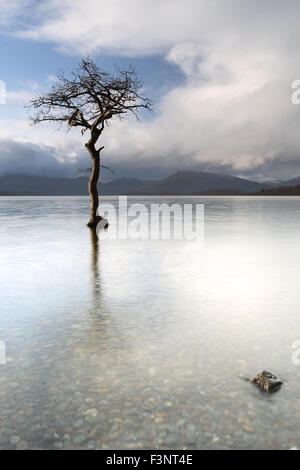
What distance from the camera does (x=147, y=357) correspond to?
540 cm

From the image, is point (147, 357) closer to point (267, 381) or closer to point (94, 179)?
point (267, 381)

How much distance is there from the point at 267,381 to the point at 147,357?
179cm

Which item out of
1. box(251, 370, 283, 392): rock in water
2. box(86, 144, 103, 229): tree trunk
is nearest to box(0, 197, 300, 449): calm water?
box(251, 370, 283, 392): rock in water

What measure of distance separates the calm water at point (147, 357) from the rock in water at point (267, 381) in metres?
0.09

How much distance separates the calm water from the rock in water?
0.09 metres

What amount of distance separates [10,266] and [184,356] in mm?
8856

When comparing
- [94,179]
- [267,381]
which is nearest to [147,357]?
[267,381]

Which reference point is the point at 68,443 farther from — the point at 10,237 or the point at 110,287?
the point at 10,237

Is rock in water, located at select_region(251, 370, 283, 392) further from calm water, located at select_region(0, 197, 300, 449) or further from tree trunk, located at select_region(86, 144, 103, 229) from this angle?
tree trunk, located at select_region(86, 144, 103, 229)

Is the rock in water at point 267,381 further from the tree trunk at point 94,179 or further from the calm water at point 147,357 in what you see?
the tree trunk at point 94,179

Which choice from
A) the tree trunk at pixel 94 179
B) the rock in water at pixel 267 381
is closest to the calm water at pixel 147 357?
the rock in water at pixel 267 381

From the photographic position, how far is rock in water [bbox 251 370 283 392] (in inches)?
177

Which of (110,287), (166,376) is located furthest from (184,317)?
(110,287)

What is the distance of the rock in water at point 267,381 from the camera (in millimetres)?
4498
